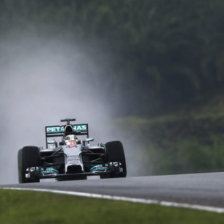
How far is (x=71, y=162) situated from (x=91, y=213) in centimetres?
1211

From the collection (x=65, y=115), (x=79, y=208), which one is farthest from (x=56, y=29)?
(x=79, y=208)

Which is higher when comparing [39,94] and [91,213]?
[39,94]

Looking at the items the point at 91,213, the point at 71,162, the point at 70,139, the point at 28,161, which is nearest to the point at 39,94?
the point at 70,139

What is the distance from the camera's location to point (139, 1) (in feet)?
352

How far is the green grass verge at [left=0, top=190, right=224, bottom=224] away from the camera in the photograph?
10.1 meters

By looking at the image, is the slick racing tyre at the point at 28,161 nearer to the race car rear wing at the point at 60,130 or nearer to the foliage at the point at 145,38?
the race car rear wing at the point at 60,130

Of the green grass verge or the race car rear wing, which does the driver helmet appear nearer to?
the race car rear wing

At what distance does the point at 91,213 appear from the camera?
10742 millimetres

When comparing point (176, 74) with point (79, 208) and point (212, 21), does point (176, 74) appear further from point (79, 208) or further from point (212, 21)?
point (79, 208)

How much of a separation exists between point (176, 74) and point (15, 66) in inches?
1129

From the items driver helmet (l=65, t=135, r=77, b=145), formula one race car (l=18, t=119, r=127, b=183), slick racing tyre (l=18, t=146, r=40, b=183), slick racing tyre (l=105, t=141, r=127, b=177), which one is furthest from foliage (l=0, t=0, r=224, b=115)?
slick racing tyre (l=18, t=146, r=40, b=183)

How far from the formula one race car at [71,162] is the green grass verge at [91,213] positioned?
9853 millimetres

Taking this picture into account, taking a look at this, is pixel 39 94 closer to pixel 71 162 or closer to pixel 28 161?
pixel 28 161

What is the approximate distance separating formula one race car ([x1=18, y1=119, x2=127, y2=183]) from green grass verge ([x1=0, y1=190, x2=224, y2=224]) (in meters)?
9.85
